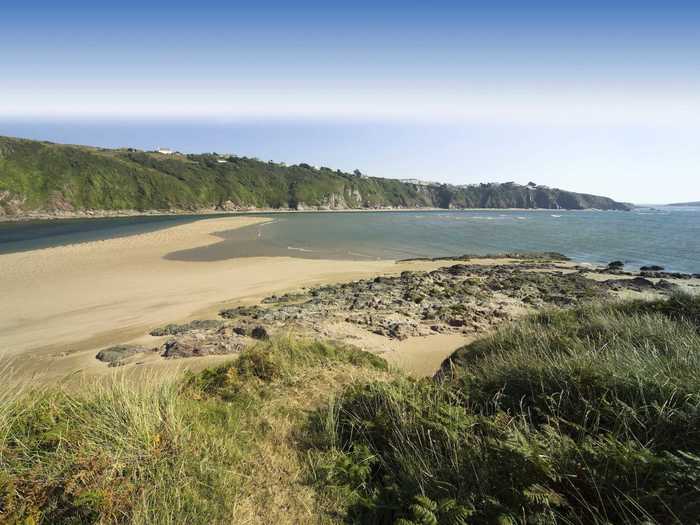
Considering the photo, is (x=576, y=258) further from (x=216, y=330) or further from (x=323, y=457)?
(x=323, y=457)

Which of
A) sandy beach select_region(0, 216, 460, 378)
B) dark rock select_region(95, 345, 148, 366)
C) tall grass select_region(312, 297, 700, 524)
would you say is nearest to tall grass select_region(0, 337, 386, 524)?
tall grass select_region(312, 297, 700, 524)

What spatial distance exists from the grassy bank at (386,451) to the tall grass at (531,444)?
0.02 metres

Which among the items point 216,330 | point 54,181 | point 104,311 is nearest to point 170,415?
point 216,330

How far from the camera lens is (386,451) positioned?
3.98m

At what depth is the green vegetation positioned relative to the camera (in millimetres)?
92625

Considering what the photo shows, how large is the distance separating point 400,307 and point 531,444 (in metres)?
12.7

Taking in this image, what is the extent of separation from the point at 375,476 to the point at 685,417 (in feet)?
9.49

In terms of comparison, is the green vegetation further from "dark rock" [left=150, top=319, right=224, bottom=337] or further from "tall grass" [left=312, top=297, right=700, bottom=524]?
"tall grass" [left=312, top=297, right=700, bottom=524]

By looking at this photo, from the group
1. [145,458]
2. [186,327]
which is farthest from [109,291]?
[145,458]

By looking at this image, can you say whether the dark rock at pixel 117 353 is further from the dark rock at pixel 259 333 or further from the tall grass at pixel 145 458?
the tall grass at pixel 145 458

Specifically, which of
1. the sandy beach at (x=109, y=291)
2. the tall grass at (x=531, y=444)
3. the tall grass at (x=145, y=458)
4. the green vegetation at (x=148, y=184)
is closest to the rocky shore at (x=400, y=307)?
the sandy beach at (x=109, y=291)

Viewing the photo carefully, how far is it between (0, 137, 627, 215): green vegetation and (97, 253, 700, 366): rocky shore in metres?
104

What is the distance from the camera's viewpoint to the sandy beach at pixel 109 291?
12585mm

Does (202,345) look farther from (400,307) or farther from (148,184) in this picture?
(148,184)
